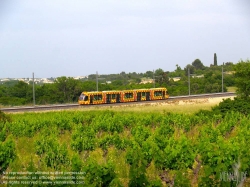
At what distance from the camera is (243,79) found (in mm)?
40312

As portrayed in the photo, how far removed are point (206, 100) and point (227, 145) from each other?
111ft

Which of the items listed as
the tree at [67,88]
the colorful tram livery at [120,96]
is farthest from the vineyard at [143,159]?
the tree at [67,88]

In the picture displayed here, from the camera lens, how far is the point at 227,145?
48.8 feet

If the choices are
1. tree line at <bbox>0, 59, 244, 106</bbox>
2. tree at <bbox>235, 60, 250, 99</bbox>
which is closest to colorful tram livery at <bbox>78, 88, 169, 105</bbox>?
tree line at <bbox>0, 59, 244, 106</bbox>

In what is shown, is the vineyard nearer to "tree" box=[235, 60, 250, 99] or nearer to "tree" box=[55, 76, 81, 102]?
"tree" box=[235, 60, 250, 99]

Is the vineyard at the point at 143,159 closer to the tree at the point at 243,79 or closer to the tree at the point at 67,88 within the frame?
the tree at the point at 243,79

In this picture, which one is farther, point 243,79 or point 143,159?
point 243,79

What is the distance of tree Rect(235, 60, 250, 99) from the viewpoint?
3997cm

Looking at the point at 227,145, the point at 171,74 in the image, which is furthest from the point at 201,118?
the point at 171,74

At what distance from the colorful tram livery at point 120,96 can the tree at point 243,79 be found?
11987mm

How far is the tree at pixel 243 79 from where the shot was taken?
3997 centimetres

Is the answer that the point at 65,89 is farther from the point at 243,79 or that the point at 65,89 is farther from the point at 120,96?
the point at 243,79

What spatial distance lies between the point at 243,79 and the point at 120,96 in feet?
46.0

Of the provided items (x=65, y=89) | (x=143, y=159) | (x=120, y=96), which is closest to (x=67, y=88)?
(x=65, y=89)
